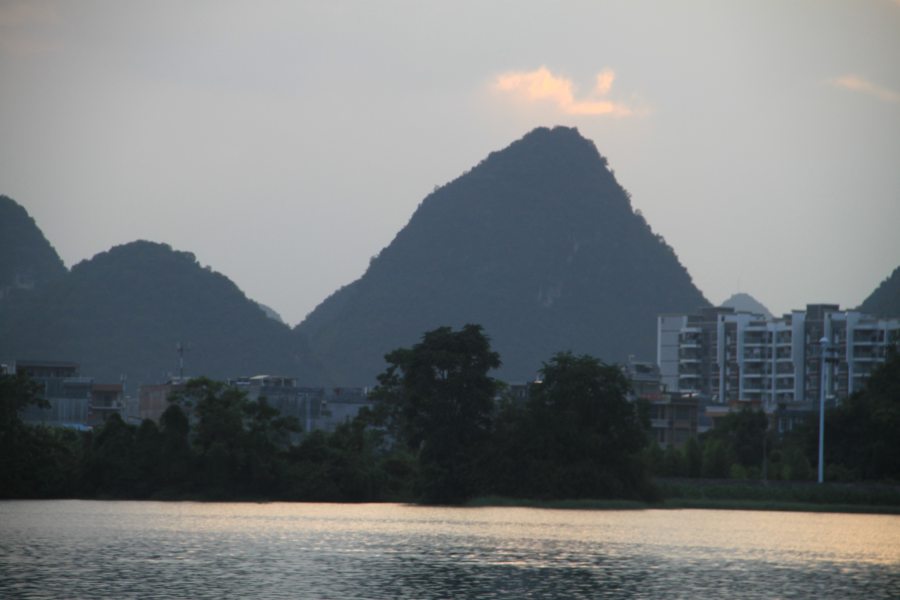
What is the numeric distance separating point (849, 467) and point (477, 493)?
2731 cm

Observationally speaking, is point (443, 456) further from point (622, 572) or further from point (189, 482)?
point (622, 572)

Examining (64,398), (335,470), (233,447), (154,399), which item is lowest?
(335,470)

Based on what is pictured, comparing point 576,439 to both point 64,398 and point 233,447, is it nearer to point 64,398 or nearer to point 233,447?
point 233,447

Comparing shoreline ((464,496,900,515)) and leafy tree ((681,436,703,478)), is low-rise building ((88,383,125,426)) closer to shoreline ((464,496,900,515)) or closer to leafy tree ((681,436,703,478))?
leafy tree ((681,436,703,478))

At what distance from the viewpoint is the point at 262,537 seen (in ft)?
116

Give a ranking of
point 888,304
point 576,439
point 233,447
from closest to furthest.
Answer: point 576,439, point 233,447, point 888,304

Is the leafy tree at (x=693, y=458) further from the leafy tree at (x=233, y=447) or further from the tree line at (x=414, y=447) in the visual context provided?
the leafy tree at (x=233, y=447)

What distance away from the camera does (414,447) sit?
204 feet

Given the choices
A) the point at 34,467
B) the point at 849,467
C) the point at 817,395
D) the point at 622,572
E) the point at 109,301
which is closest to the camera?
the point at 622,572

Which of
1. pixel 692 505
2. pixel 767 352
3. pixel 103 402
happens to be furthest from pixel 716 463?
pixel 767 352

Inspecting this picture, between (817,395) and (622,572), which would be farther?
(817,395)

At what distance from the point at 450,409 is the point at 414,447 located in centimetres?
314

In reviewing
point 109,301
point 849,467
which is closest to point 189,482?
point 849,467

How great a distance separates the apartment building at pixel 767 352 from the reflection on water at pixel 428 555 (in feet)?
327
